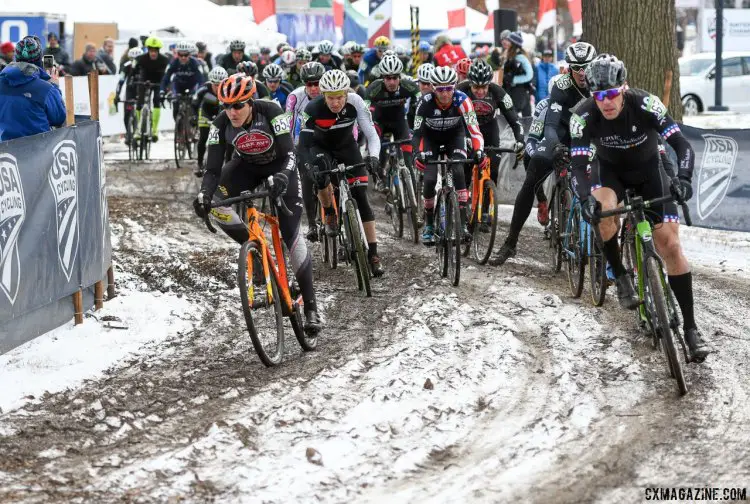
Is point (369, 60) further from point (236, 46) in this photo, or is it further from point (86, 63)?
point (86, 63)

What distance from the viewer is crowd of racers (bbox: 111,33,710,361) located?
766 cm

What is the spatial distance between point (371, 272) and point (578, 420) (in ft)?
16.8

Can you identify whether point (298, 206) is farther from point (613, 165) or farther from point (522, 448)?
point (522, 448)

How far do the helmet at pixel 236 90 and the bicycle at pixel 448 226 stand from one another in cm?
308

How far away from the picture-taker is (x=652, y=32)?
51.0 feet

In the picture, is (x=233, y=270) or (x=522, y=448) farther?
(x=233, y=270)

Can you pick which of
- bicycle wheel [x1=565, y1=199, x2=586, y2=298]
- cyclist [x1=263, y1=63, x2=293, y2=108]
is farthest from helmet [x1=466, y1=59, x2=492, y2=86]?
cyclist [x1=263, y1=63, x2=293, y2=108]

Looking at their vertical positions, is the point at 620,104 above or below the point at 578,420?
above

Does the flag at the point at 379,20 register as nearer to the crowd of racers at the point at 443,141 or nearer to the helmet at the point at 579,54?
the crowd of racers at the point at 443,141

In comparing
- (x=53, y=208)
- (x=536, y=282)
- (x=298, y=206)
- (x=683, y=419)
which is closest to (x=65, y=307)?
(x=53, y=208)

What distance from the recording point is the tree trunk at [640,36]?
15508 mm

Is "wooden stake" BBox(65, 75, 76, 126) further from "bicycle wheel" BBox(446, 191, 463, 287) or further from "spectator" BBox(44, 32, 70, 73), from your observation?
"spectator" BBox(44, 32, 70, 73)

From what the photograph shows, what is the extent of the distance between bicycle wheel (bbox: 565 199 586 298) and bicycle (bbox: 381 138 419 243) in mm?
3283

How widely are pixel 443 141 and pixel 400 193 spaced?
198cm
